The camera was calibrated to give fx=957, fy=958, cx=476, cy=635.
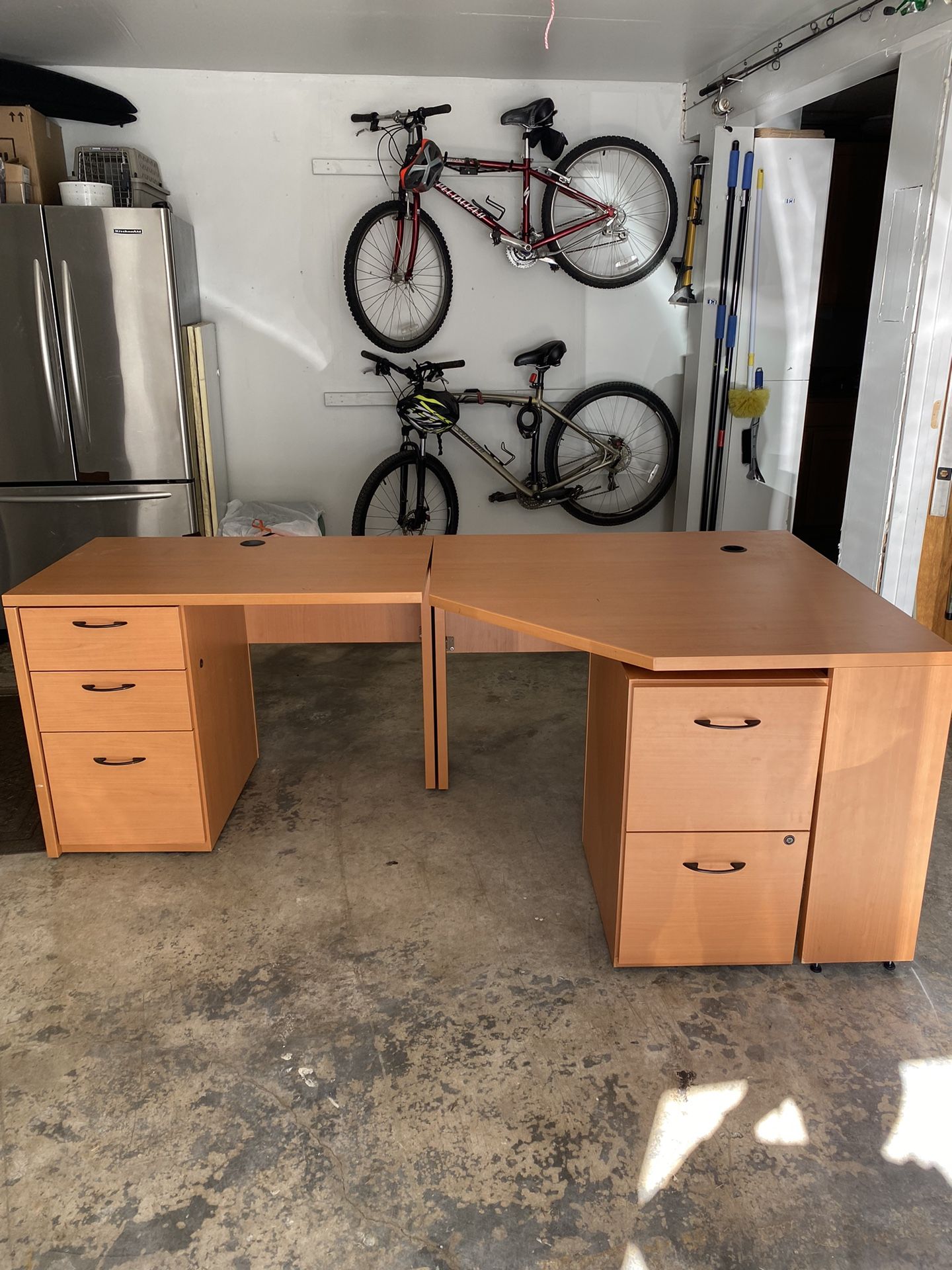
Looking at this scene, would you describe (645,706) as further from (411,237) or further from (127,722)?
(411,237)

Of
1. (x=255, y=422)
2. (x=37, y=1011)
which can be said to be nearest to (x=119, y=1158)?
(x=37, y=1011)

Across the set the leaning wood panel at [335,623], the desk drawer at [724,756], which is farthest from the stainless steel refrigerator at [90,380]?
the desk drawer at [724,756]

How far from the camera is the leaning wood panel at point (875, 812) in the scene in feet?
6.38

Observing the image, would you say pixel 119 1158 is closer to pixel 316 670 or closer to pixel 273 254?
pixel 316 670

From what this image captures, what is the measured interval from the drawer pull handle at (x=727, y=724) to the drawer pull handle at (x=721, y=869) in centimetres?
31

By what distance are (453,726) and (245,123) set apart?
9.92 ft

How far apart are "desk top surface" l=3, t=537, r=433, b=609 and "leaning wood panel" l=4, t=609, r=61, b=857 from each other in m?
0.08

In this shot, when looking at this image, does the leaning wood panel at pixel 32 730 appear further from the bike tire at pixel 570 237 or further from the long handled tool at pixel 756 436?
the long handled tool at pixel 756 436

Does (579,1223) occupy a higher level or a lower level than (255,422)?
lower

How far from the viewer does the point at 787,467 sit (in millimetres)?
4582

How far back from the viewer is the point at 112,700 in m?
2.47

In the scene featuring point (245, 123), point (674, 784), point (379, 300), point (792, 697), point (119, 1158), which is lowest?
point (119, 1158)

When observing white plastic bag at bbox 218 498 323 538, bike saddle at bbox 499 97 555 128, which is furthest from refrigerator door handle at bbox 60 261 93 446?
bike saddle at bbox 499 97 555 128

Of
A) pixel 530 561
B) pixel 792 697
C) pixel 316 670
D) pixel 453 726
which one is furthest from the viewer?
pixel 316 670
